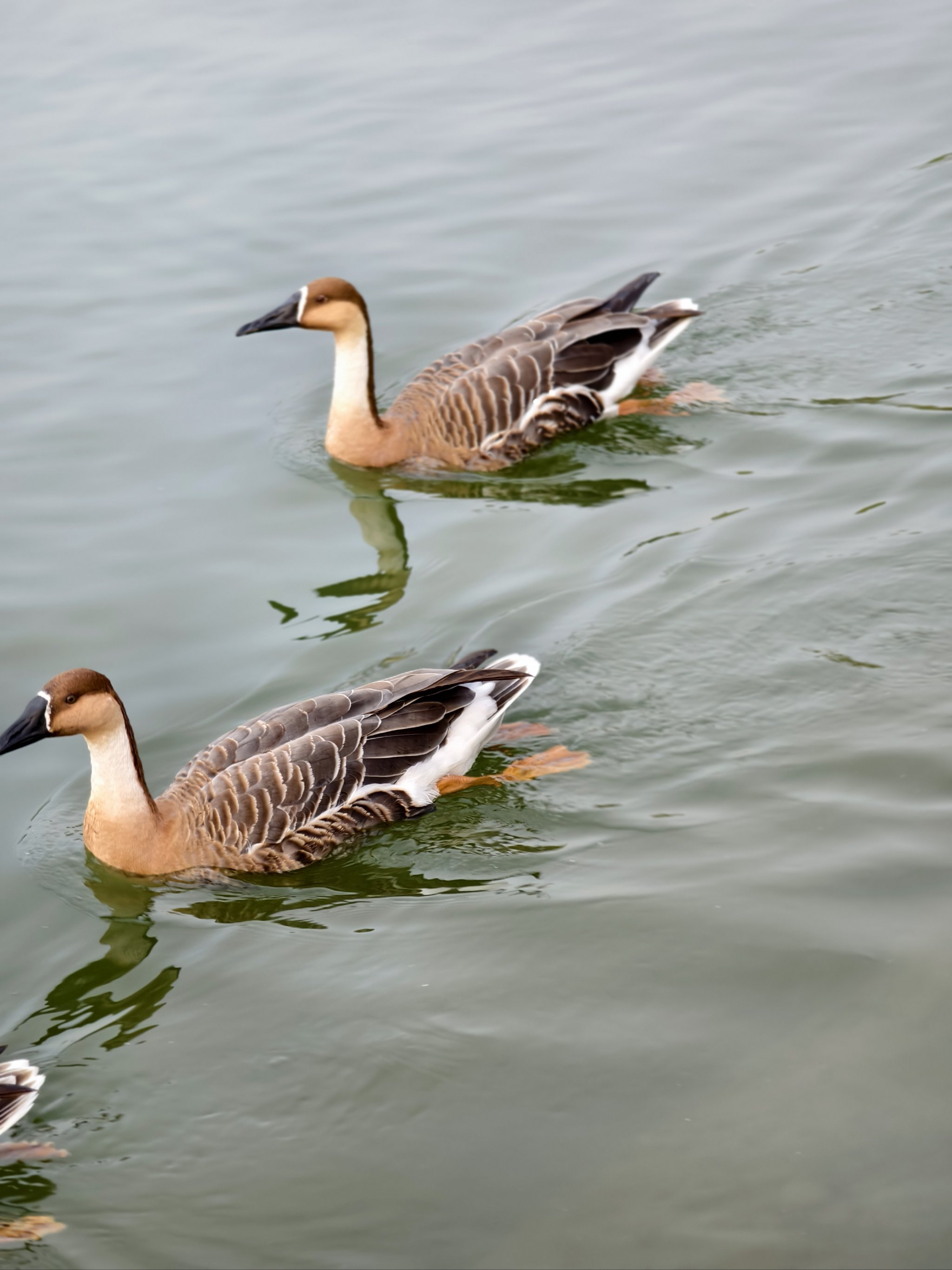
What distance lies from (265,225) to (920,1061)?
11739 millimetres

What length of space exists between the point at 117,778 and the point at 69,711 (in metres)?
0.45

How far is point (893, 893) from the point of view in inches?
229

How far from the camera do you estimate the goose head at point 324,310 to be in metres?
10.7

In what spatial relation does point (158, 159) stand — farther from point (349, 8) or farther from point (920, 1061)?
point (920, 1061)

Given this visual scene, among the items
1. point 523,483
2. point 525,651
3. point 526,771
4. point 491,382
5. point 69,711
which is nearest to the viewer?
point 69,711

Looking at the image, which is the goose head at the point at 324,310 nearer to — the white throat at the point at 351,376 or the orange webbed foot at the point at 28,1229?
the white throat at the point at 351,376

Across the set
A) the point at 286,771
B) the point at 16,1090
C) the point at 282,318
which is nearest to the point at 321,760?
the point at 286,771

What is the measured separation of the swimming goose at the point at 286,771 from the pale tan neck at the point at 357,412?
3806 mm

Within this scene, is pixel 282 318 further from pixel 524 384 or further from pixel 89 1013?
pixel 89 1013

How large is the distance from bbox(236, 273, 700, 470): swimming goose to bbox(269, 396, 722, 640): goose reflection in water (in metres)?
0.10

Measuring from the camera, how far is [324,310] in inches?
426

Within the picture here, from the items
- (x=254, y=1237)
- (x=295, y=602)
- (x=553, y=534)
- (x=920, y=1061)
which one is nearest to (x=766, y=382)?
(x=553, y=534)

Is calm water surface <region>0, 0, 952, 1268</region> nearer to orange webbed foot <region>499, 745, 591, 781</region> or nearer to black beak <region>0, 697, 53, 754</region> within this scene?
orange webbed foot <region>499, 745, 591, 781</region>

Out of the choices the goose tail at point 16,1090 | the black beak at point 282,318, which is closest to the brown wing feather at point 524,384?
the black beak at point 282,318
